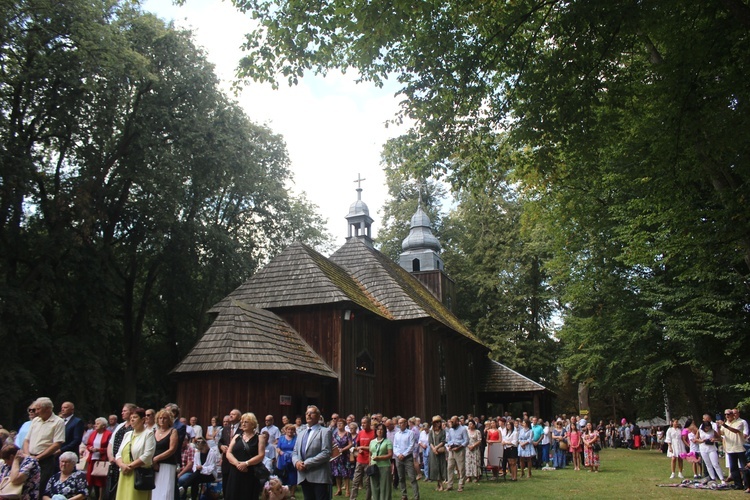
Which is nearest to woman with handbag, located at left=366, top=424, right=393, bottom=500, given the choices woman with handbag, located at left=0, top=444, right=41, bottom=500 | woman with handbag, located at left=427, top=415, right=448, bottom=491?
woman with handbag, located at left=427, top=415, right=448, bottom=491

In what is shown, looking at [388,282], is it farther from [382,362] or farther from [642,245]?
[642,245]

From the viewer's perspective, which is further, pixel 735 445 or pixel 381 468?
pixel 735 445

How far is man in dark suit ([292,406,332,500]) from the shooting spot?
8.61 metres

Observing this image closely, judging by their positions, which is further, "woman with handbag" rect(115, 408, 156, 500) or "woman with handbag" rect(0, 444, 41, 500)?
"woman with handbag" rect(0, 444, 41, 500)

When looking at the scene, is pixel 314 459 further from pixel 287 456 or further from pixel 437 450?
pixel 437 450

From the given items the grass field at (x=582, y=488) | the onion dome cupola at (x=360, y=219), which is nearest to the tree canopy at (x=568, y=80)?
the grass field at (x=582, y=488)

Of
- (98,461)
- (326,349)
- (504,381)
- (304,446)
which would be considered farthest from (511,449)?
(504,381)

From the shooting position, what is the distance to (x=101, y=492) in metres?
11.1

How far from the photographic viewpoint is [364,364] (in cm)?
2231

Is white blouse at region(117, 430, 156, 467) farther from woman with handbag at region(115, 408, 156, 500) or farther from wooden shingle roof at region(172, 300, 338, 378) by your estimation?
wooden shingle roof at region(172, 300, 338, 378)

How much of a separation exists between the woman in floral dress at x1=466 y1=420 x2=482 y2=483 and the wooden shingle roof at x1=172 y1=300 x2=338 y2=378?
191 inches

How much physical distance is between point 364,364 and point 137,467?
49.5 ft

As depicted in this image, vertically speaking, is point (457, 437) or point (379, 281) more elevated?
point (379, 281)

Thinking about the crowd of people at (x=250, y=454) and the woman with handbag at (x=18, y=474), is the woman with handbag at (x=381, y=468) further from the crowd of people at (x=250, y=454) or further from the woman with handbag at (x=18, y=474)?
the woman with handbag at (x=18, y=474)
